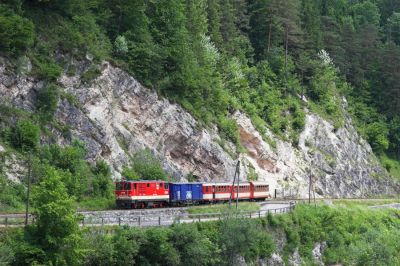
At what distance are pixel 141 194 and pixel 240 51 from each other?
130 feet

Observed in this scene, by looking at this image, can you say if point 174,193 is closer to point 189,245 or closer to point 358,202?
point 189,245

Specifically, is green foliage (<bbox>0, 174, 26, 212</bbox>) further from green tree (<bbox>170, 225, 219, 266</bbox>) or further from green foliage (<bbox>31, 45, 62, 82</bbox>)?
green foliage (<bbox>31, 45, 62, 82</bbox>)

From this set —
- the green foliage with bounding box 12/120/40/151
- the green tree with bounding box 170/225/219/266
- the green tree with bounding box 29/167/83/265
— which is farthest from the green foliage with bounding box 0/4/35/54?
→ the green tree with bounding box 170/225/219/266

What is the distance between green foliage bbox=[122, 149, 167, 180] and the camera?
4822 centimetres

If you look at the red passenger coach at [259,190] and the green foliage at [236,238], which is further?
the red passenger coach at [259,190]

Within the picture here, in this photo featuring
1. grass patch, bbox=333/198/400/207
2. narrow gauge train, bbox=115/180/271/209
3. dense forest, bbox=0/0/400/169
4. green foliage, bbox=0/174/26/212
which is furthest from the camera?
grass patch, bbox=333/198/400/207

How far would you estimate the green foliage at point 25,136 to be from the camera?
135 ft

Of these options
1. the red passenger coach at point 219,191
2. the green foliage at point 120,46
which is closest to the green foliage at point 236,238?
the red passenger coach at point 219,191

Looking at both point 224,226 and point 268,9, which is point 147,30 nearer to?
point 224,226

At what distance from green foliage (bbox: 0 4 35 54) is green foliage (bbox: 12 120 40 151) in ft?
20.3

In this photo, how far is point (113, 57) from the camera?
175ft

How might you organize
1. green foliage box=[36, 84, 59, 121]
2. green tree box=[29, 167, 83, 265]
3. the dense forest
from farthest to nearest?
the dense forest
green foliage box=[36, 84, 59, 121]
green tree box=[29, 167, 83, 265]

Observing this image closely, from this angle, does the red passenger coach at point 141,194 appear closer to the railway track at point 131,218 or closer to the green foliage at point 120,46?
the railway track at point 131,218

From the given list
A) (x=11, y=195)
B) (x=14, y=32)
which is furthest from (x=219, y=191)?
(x=14, y=32)
